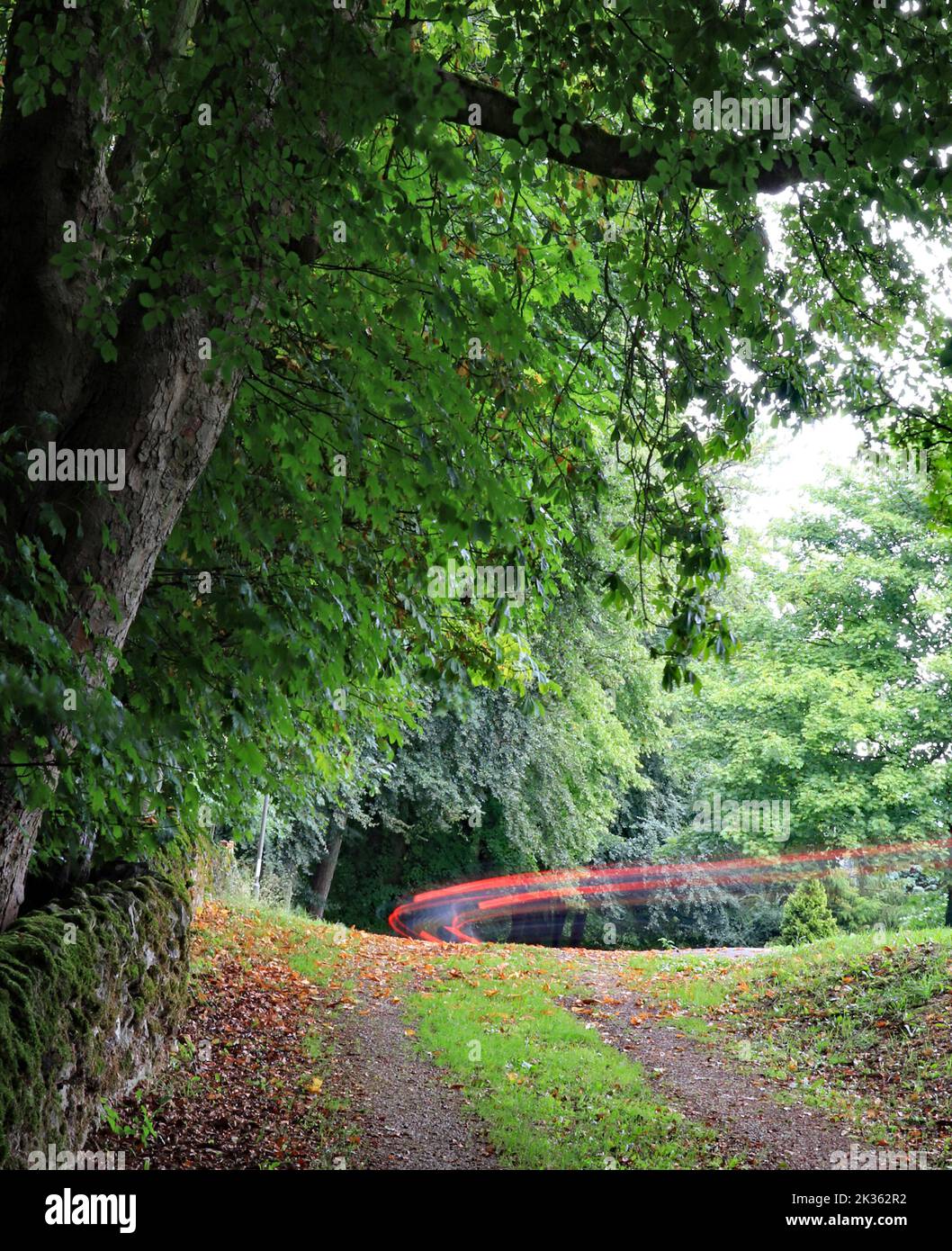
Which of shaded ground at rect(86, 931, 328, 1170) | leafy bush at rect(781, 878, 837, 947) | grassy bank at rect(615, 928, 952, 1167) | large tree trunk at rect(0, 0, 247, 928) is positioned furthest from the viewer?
leafy bush at rect(781, 878, 837, 947)

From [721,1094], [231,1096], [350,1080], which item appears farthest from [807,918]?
[231,1096]

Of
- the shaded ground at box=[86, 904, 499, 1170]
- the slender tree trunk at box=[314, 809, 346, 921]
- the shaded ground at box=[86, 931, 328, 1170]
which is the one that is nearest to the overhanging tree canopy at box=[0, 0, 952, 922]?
the shaded ground at box=[86, 931, 328, 1170]

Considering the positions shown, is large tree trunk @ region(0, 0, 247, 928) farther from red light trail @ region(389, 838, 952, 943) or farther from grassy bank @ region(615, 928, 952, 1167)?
red light trail @ region(389, 838, 952, 943)

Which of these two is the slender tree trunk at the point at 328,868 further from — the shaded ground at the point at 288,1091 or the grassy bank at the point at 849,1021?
the shaded ground at the point at 288,1091

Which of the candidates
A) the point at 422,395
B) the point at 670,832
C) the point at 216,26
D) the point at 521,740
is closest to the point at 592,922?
the point at 670,832

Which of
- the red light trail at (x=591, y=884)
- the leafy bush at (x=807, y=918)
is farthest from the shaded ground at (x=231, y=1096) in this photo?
the red light trail at (x=591, y=884)

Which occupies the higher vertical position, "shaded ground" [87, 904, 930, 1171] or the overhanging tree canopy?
the overhanging tree canopy

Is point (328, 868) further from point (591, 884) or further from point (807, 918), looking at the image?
point (807, 918)

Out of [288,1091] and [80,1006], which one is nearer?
[80,1006]

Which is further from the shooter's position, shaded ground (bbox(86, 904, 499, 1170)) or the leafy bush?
the leafy bush

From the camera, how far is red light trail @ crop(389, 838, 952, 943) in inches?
1003

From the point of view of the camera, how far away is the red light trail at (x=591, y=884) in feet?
83.6

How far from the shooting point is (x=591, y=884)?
1157 inches
